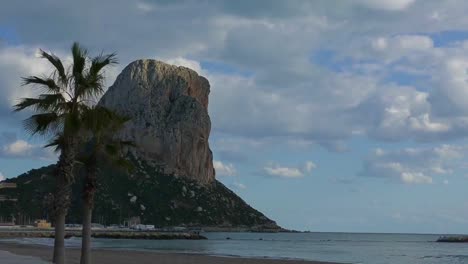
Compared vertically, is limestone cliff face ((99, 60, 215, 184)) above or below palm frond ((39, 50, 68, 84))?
above

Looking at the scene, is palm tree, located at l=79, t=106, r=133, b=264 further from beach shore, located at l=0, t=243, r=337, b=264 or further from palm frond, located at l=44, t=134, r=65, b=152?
beach shore, located at l=0, t=243, r=337, b=264

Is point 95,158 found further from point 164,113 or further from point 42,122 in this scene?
point 164,113

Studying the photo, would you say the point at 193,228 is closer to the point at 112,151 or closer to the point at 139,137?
the point at 139,137

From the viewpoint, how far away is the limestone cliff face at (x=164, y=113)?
185000 mm

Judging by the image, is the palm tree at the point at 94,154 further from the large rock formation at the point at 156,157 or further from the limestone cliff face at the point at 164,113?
the limestone cliff face at the point at 164,113

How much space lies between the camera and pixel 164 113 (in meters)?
188

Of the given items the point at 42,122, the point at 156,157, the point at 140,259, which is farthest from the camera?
the point at 156,157

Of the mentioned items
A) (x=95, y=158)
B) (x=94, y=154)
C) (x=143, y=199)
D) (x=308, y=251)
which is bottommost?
(x=308, y=251)

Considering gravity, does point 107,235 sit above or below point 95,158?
below

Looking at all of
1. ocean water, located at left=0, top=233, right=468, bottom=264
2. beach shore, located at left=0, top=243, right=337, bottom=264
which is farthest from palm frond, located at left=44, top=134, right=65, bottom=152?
ocean water, located at left=0, top=233, right=468, bottom=264

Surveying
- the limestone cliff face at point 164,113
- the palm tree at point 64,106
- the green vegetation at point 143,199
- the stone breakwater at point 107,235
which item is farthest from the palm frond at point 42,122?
the limestone cliff face at point 164,113

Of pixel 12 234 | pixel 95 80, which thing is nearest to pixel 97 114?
pixel 95 80

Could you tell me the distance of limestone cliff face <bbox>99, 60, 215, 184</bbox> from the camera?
185m

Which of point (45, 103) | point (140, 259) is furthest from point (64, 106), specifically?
point (140, 259)
